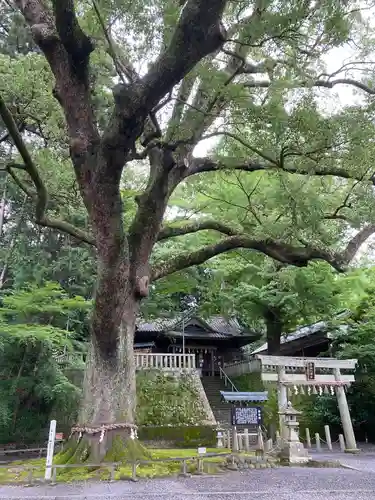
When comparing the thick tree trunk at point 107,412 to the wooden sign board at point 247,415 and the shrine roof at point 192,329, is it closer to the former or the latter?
the wooden sign board at point 247,415

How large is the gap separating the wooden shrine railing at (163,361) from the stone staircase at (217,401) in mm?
2298

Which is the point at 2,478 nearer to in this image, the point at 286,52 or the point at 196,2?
the point at 196,2

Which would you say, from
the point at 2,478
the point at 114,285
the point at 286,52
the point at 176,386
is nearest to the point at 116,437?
the point at 2,478

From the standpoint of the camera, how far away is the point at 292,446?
905 cm

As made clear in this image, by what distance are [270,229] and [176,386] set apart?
8067 mm

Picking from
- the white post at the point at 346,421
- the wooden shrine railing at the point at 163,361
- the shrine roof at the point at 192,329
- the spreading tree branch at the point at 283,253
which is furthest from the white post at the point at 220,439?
the shrine roof at the point at 192,329

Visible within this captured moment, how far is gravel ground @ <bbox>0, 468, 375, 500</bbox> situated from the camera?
516 cm

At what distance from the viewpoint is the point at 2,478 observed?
6.69 meters

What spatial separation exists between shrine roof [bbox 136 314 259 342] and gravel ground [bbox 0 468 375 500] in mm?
13866

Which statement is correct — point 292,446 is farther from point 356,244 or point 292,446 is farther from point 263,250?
point 356,244

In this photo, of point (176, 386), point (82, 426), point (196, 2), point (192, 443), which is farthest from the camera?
point (176, 386)

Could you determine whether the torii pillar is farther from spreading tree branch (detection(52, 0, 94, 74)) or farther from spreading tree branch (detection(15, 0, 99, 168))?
spreading tree branch (detection(52, 0, 94, 74))

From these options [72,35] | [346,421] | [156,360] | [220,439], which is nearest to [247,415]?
[220,439]

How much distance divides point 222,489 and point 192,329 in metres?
16.3
